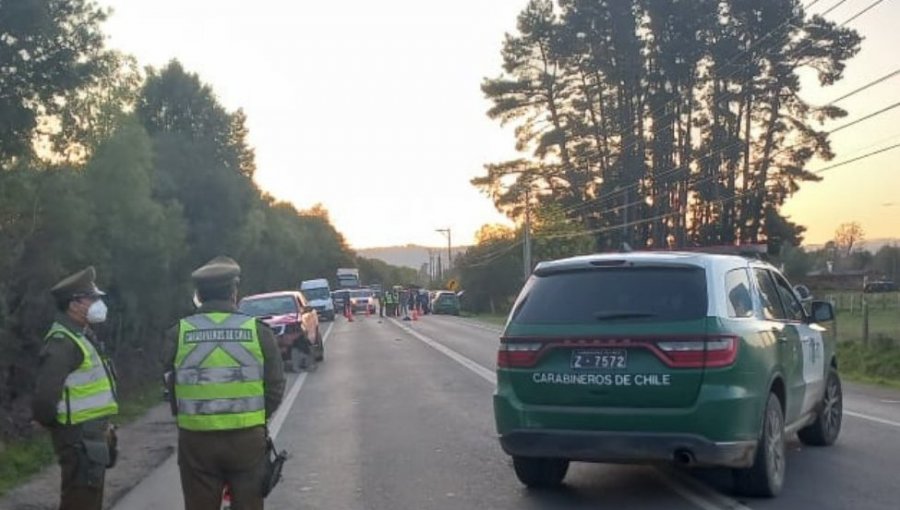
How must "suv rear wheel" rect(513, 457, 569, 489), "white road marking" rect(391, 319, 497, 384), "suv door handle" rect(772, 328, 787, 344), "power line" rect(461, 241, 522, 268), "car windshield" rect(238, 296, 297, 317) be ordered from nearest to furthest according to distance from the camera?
"suv door handle" rect(772, 328, 787, 344) < "suv rear wheel" rect(513, 457, 569, 489) < "white road marking" rect(391, 319, 497, 384) < "car windshield" rect(238, 296, 297, 317) < "power line" rect(461, 241, 522, 268)

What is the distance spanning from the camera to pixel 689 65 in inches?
1922

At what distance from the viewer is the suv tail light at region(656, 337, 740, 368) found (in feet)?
26.1

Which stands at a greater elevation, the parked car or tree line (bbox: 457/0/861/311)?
tree line (bbox: 457/0/861/311)

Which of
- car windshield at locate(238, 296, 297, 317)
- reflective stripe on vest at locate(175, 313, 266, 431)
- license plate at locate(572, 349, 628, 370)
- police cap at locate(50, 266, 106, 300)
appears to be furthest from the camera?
car windshield at locate(238, 296, 297, 317)

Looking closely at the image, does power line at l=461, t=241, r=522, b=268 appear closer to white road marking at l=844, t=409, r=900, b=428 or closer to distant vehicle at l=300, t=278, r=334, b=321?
distant vehicle at l=300, t=278, r=334, b=321

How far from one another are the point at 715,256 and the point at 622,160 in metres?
48.1

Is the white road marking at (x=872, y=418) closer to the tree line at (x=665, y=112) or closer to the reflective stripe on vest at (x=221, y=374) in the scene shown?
the reflective stripe on vest at (x=221, y=374)

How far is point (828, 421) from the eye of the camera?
36.8 feet

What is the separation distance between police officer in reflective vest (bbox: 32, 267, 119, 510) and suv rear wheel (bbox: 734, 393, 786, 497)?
185 inches

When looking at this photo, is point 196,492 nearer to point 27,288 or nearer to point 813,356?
point 813,356

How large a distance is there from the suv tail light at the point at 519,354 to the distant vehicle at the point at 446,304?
62804mm

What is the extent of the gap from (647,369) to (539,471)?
1648 mm

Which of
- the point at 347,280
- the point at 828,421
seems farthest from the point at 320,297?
the point at 828,421

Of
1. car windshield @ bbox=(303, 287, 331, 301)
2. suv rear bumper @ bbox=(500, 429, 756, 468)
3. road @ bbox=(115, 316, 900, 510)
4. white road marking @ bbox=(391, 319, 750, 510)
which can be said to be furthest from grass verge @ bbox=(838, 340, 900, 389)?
car windshield @ bbox=(303, 287, 331, 301)
